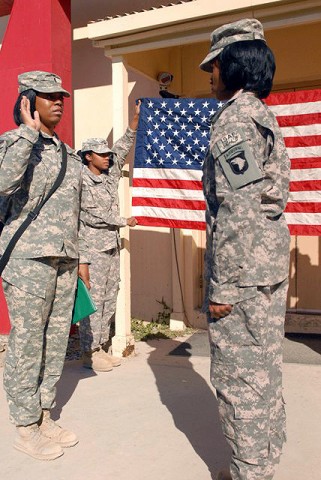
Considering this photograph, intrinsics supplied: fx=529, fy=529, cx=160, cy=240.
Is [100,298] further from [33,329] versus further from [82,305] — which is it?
[33,329]

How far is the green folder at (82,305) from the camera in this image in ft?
10.1

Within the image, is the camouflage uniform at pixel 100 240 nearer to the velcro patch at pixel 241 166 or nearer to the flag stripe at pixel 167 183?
the flag stripe at pixel 167 183

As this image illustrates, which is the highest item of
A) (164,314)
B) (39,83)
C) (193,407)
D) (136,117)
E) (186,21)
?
(186,21)

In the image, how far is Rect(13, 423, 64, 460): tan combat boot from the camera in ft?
9.34

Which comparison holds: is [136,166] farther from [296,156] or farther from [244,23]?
[244,23]

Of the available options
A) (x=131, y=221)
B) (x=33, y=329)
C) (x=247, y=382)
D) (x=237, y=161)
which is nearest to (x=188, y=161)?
(x=131, y=221)

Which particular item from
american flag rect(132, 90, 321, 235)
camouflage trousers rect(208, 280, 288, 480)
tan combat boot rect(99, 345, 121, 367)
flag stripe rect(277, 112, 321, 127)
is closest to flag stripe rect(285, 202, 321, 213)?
american flag rect(132, 90, 321, 235)

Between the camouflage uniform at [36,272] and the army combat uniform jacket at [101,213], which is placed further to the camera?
the army combat uniform jacket at [101,213]

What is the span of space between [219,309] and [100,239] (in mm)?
2451

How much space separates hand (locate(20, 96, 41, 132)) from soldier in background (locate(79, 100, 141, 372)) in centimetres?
161

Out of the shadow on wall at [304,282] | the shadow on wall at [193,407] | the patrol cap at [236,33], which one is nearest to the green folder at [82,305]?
the shadow on wall at [193,407]

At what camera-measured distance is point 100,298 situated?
14.7 ft

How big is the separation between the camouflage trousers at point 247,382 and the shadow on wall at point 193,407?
0.51m

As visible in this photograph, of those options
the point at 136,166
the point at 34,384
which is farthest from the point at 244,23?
the point at 136,166
